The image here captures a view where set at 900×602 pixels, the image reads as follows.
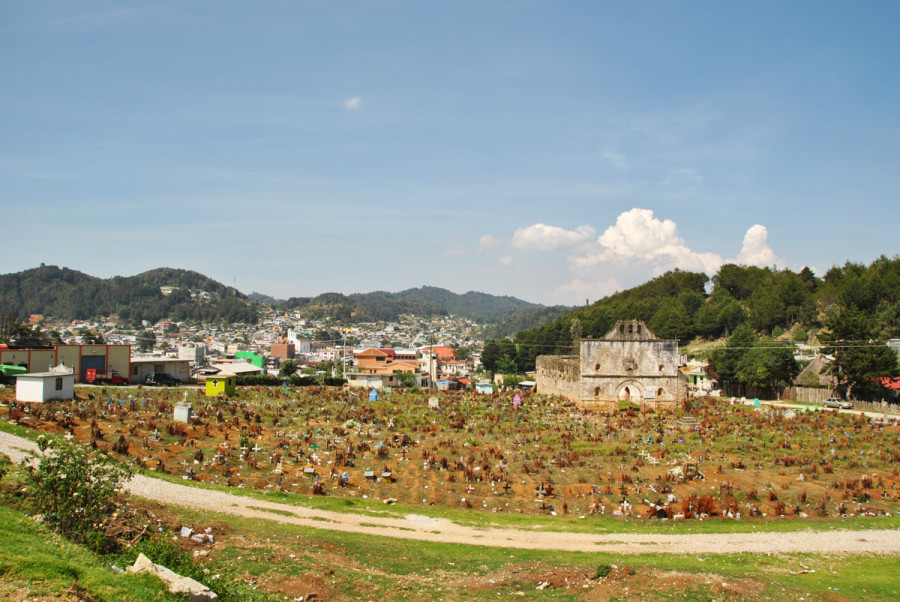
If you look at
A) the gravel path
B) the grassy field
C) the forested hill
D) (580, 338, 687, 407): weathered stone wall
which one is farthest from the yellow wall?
the forested hill

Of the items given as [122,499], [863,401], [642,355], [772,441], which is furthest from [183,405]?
[863,401]

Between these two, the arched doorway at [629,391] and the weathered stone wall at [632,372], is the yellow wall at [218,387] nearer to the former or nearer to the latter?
the weathered stone wall at [632,372]

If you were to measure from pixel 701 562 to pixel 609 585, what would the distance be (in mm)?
3088

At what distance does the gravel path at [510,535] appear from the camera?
46.6 feet

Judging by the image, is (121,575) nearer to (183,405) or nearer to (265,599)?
(265,599)

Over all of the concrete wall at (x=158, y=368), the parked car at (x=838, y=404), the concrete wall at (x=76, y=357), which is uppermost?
the concrete wall at (x=76, y=357)

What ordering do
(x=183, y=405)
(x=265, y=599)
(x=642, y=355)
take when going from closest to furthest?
(x=265, y=599)
(x=183, y=405)
(x=642, y=355)

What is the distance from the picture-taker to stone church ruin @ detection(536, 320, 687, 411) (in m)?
38.9

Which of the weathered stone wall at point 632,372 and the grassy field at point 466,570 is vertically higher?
the weathered stone wall at point 632,372

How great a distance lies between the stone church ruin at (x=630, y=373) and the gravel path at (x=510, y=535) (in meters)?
23.1

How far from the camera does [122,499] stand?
42.1 ft

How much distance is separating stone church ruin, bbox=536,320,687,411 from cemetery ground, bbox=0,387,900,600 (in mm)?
4336

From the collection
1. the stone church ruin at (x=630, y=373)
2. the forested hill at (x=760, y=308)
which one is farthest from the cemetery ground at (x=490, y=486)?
the forested hill at (x=760, y=308)

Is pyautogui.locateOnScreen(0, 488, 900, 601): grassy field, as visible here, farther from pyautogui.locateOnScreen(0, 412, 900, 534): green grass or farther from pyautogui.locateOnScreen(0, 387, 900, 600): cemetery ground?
pyautogui.locateOnScreen(0, 412, 900, 534): green grass
